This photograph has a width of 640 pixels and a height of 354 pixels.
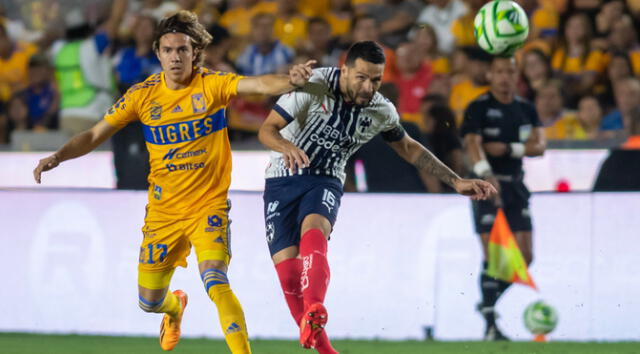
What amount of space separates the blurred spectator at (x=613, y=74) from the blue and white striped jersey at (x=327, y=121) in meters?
5.00

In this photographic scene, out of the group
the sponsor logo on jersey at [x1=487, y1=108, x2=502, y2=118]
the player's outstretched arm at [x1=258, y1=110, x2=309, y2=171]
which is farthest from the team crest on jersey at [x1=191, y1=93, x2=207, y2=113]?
the sponsor logo on jersey at [x1=487, y1=108, x2=502, y2=118]

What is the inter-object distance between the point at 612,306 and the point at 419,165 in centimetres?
291

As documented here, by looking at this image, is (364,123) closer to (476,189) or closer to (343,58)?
(476,189)

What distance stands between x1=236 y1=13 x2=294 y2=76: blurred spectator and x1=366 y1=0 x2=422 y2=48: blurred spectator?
109 cm

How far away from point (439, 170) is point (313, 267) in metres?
1.31

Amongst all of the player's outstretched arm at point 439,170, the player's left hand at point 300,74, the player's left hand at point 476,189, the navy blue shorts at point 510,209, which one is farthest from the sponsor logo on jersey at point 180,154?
the navy blue shorts at point 510,209

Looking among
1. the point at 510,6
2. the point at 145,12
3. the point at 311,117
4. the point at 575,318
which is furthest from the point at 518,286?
the point at 145,12

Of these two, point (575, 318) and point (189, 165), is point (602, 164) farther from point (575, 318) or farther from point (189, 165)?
point (189, 165)

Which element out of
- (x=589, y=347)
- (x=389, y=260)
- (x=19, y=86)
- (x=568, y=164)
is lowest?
(x=589, y=347)

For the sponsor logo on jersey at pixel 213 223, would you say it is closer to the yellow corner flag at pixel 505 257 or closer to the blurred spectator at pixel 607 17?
the yellow corner flag at pixel 505 257

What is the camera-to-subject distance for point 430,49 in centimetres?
1224

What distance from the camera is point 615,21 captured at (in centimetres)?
1212

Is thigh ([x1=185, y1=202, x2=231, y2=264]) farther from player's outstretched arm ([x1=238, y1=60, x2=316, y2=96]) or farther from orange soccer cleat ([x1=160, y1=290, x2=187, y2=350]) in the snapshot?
orange soccer cleat ([x1=160, y1=290, x2=187, y2=350])

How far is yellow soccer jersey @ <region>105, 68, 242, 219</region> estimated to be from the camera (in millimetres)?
7035
